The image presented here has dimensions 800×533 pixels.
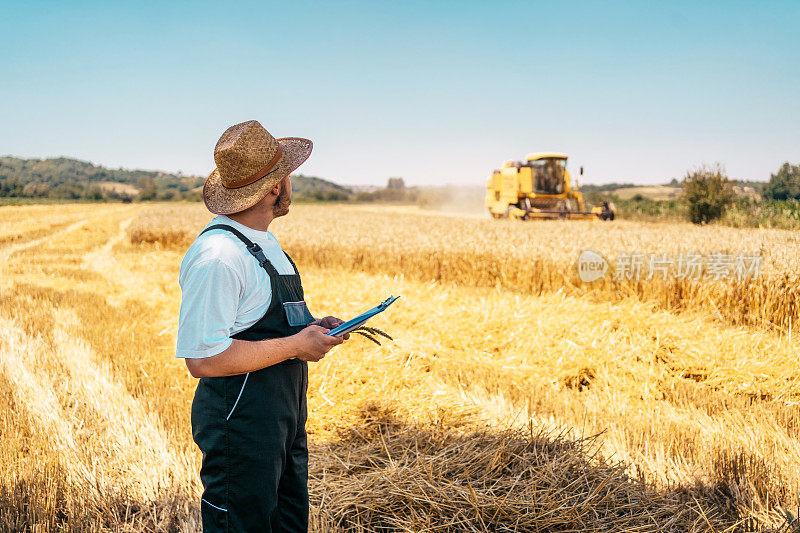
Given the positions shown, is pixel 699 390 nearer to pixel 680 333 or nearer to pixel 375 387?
pixel 680 333

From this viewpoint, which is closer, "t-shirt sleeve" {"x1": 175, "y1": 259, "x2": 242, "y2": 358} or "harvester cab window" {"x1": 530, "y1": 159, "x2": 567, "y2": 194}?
"t-shirt sleeve" {"x1": 175, "y1": 259, "x2": 242, "y2": 358}

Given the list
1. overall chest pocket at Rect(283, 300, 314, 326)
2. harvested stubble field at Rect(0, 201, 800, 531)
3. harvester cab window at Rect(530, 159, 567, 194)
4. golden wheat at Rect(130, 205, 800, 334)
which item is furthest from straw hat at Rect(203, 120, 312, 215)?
harvester cab window at Rect(530, 159, 567, 194)

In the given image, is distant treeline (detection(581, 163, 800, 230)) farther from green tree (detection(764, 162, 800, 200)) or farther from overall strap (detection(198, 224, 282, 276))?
overall strap (detection(198, 224, 282, 276))

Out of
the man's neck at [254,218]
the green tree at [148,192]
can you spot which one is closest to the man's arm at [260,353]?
the man's neck at [254,218]

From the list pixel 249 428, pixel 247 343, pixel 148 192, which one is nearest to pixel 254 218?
pixel 247 343

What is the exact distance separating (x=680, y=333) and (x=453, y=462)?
163 inches

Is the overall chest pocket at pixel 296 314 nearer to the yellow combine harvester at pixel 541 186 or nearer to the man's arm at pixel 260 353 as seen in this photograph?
the man's arm at pixel 260 353

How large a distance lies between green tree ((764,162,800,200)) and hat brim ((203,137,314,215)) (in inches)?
593

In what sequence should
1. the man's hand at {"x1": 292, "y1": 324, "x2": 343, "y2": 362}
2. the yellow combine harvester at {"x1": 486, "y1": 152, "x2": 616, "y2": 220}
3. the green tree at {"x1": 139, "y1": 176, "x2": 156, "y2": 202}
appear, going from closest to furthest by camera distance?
the man's hand at {"x1": 292, "y1": 324, "x2": 343, "y2": 362} → the yellow combine harvester at {"x1": 486, "y1": 152, "x2": 616, "y2": 220} → the green tree at {"x1": 139, "y1": 176, "x2": 156, "y2": 202}

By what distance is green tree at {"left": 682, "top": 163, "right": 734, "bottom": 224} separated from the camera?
708 inches

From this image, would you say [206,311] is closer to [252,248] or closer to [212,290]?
[212,290]

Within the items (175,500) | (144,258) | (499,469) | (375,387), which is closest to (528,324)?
(375,387)

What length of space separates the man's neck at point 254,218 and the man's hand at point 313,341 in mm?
446

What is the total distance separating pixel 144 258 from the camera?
14125 mm
